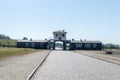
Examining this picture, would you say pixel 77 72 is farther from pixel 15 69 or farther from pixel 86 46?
pixel 86 46

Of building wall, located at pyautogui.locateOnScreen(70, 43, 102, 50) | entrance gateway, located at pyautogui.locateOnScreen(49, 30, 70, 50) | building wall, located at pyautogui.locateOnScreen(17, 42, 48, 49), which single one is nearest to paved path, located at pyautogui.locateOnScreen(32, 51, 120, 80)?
entrance gateway, located at pyautogui.locateOnScreen(49, 30, 70, 50)

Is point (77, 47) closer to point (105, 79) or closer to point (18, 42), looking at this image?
point (18, 42)

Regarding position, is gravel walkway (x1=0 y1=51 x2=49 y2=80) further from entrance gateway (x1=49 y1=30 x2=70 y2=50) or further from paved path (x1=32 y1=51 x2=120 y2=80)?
entrance gateway (x1=49 y1=30 x2=70 y2=50)

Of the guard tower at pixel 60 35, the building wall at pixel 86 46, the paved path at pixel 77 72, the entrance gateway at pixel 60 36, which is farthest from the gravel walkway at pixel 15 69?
the building wall at pixel 86 46

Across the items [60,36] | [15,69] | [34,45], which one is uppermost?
[60,36]

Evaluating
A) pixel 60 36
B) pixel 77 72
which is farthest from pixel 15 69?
pixel 60 36

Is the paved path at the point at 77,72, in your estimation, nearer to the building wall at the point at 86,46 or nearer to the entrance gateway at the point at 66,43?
the entrance gateway at the point at 66,43

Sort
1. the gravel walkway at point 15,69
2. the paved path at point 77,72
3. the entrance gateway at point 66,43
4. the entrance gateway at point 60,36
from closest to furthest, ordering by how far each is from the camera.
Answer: the gravel walkway at point 15,69 < the paved path at point 77,72 < the entrance gateway at point 60,36 < the entrance gateway at point 66,43

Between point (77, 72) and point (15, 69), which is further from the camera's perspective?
point (15, 69)

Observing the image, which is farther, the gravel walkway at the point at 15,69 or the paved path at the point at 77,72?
the paved path at the point at 77,72

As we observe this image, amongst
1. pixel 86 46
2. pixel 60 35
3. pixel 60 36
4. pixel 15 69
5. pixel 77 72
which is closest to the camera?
pixel 77 72

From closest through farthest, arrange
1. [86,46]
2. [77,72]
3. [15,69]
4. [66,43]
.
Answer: [77,72], [15,69], [66,43], [86,46]

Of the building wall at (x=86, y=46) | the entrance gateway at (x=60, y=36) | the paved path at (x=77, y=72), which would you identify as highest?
the entrance gateway at (x=60, y=36)

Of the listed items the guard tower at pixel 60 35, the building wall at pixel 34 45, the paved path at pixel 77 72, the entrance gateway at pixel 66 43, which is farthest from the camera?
the building wall at pixel 34 45
